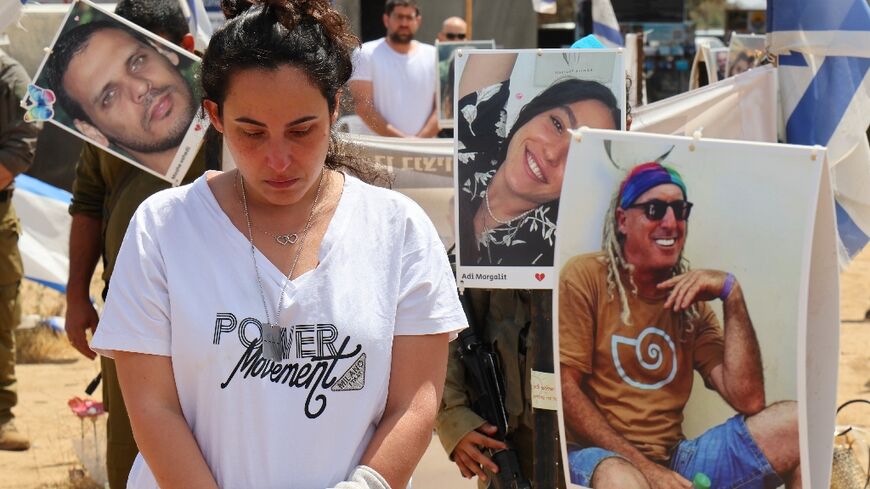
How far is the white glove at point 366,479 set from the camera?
211cm

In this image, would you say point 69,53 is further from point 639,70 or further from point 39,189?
point 39,189

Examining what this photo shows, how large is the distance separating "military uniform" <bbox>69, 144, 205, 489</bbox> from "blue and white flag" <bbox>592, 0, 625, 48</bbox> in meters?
4.79

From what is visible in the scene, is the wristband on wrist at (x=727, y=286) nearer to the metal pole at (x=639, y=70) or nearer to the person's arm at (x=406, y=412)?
the person's arm at (x=406, y=412)

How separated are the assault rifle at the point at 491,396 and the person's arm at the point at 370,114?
4037mm

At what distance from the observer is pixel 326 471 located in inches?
83.4

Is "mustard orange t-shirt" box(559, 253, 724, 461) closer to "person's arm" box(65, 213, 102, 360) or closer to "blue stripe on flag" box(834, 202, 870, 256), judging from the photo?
"person's arm" box(65, 213, 102, 360)

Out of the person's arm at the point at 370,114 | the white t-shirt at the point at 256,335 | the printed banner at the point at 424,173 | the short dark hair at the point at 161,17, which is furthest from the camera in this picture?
the person's arm at the point at 370,114

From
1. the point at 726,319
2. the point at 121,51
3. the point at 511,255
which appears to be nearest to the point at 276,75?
the point at 726,319

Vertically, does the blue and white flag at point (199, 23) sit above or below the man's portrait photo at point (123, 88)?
above

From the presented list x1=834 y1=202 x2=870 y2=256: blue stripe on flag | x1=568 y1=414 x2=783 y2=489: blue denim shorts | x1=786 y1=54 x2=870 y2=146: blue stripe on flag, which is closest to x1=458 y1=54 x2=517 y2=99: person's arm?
x1=568 y1=414 x2=783 y2=489: blue denim shorts

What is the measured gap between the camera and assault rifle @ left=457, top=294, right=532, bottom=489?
3.36m

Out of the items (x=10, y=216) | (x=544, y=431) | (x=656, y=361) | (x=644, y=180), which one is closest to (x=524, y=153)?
(x=544, y=431)

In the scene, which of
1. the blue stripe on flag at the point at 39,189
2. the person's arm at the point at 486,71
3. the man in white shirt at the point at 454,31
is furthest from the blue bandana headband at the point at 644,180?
Result: the man in white shirt at the point at 454,31

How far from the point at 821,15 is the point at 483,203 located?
2.00 m
